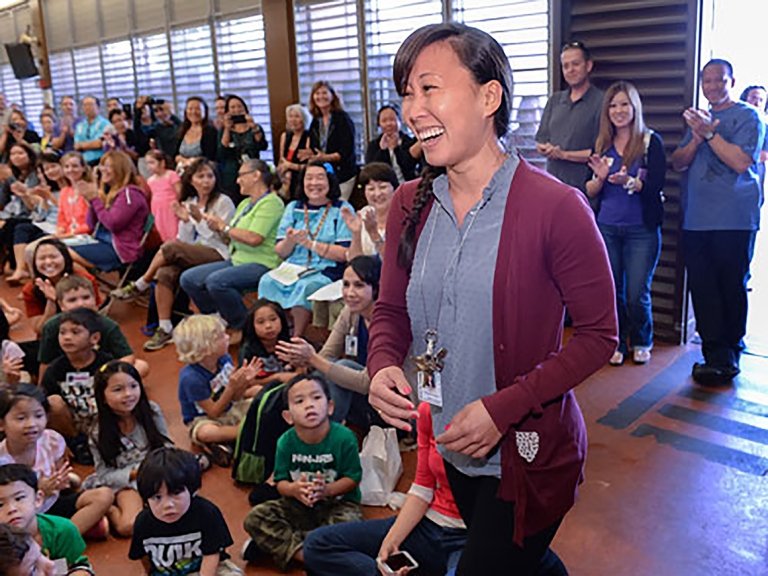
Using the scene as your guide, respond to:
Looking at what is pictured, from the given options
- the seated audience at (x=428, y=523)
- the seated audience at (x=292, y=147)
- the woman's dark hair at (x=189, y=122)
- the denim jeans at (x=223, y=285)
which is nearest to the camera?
the seated audience at (x=428, y=523)

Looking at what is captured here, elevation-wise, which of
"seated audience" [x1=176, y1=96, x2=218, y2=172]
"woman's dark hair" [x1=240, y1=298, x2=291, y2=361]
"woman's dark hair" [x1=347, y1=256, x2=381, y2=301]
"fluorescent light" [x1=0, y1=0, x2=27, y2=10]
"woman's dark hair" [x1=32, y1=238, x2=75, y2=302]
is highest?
"fluorescent light" [x1=0, y1=0, x2=27, y2=10]

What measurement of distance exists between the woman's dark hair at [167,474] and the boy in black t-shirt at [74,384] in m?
1.30

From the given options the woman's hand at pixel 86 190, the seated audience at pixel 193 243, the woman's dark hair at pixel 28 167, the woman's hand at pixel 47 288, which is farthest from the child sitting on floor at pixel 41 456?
the woman's dark hair at pixel 28 167

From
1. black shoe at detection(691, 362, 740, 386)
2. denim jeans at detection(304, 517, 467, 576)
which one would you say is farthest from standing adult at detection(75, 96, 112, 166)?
denim jeans at detection(304, 517, 467, 576)

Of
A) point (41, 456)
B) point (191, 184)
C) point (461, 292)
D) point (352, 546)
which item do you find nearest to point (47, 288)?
point (191, 184)

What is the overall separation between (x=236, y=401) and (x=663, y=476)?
1893 millimetres

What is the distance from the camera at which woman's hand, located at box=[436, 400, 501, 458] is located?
1.36 m

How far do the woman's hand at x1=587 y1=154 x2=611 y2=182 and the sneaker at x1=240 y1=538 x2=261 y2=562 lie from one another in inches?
107

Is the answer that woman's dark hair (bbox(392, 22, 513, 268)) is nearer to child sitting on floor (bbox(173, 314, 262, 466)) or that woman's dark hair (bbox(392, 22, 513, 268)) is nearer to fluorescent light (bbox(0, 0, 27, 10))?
child sitting on floor (bbox(173, 314, 262, 466))

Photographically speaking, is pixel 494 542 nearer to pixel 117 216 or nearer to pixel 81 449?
pixel 81 449

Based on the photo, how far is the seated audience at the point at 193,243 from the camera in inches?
220

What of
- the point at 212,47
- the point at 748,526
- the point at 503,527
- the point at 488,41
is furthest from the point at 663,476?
the point at 212,47

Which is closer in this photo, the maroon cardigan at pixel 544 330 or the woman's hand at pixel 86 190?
the maroon cardigan at pixel 544 330

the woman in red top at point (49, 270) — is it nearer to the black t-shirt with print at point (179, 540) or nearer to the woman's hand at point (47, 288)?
the woman's hand at point (47, 288)
